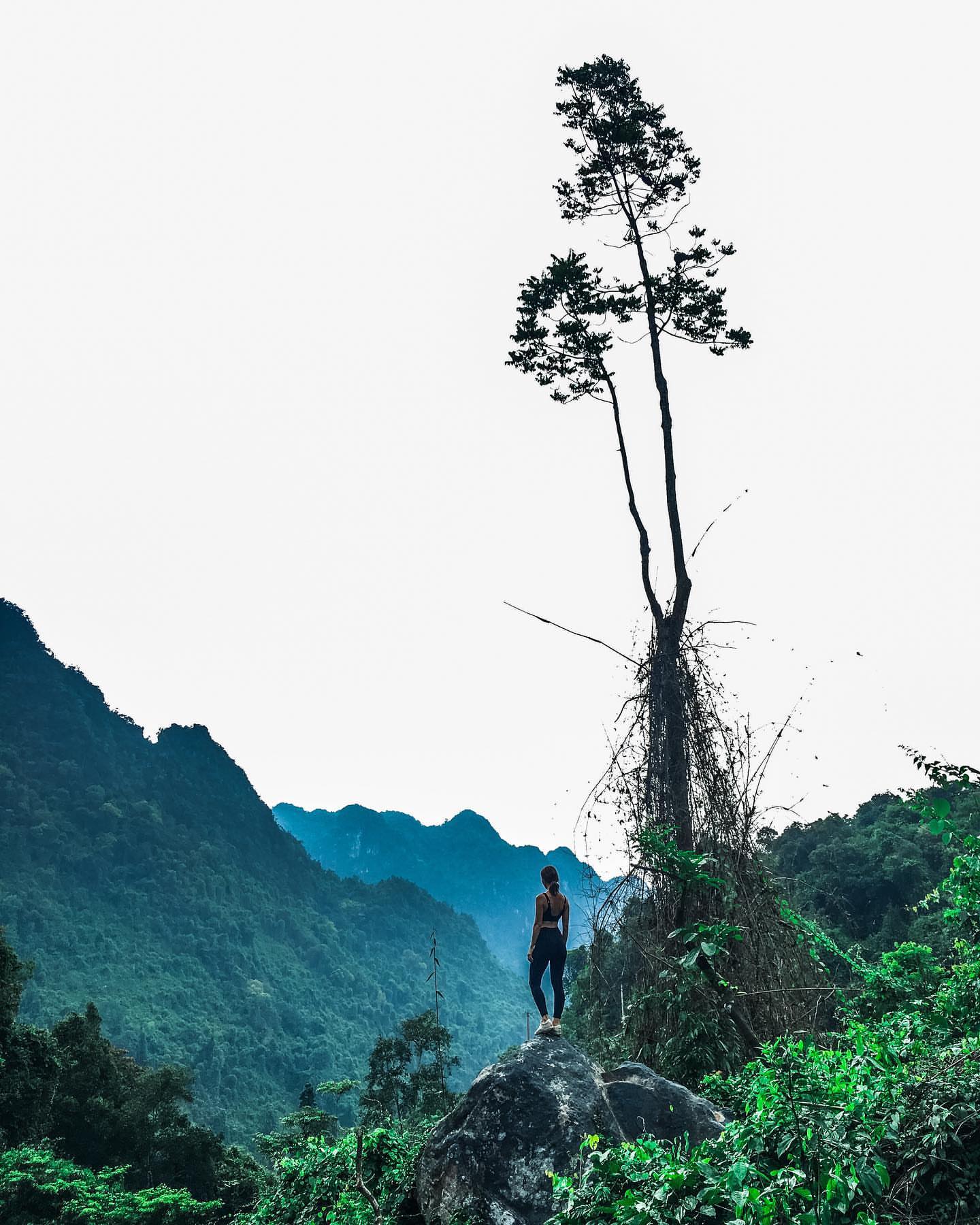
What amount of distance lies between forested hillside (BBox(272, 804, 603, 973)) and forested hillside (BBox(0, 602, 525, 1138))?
5432cm

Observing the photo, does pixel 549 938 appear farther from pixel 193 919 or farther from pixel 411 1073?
pixel 193 919

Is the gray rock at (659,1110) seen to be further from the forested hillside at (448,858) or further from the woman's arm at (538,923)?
the forested hillside at (448,858)

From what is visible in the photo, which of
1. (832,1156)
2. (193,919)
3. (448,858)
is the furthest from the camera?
(448,858)

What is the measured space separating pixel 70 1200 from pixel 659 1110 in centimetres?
1483

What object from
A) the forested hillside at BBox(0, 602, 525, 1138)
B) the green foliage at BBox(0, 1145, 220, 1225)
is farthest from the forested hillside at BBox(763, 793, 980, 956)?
the forested hillside at BBox(0, 602, 525, 1138)

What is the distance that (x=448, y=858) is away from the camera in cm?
16525

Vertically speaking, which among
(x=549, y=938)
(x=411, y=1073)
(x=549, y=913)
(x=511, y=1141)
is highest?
(x=549, y=913)

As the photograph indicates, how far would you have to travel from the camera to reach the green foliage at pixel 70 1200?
538 inches

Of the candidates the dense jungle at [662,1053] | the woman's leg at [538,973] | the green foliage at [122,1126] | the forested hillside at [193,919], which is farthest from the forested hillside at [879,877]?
the forested hillside at [193,919]

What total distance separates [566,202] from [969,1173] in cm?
864

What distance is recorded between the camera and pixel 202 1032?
5788cm

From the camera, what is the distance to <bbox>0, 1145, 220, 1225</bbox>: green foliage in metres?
13.7

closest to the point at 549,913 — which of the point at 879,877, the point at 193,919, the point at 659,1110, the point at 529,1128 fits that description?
the point at 659,1110

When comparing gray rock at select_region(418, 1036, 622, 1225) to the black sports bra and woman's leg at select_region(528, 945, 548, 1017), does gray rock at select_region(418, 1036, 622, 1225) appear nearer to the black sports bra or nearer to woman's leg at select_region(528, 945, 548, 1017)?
woman's leg at select_region(528, 945, 548, 1017)
